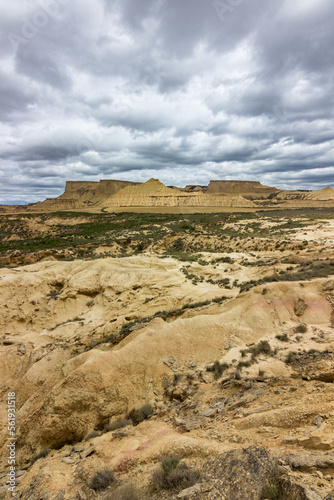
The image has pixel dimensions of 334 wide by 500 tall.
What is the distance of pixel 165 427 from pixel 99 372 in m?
2.84

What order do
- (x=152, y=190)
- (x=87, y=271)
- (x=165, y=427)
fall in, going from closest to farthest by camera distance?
(x=165, y=427), (x=87, y=271), (x=152, y=190)

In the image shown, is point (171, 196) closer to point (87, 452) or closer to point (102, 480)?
point (87, 452)

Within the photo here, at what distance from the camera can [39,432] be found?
7.27 m

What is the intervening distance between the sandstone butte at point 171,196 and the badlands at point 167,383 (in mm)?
104828

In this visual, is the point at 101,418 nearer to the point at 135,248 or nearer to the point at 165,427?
the point at 165,427

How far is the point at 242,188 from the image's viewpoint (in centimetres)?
18400

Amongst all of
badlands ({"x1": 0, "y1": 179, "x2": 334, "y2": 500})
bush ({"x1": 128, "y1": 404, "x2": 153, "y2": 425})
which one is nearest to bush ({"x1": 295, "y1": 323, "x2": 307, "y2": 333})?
badlands ({"x1": 0, "y1": 179, "x2": 334, "y2": 500})

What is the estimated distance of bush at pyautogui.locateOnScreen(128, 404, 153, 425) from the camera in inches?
251

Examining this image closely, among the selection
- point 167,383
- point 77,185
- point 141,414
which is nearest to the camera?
point 141,414

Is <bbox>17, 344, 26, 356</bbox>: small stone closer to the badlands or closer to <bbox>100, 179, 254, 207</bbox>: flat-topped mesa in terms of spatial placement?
the badlands

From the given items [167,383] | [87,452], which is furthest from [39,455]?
[167,383]

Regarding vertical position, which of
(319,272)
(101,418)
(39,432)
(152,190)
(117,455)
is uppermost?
(152,190)

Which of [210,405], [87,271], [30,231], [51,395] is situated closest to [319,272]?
[210,405]

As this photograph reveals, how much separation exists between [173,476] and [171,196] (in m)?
123
